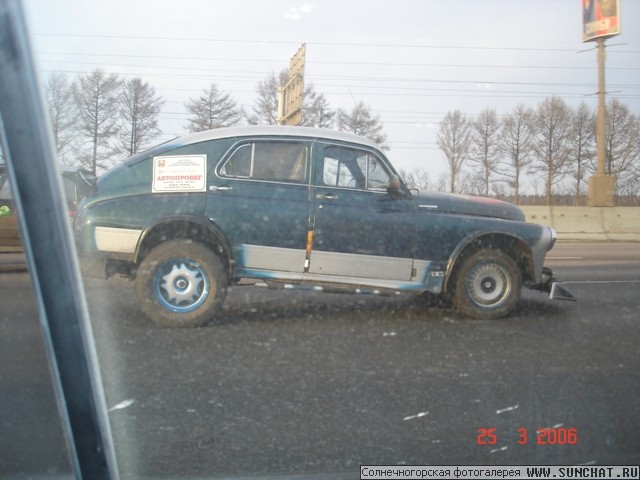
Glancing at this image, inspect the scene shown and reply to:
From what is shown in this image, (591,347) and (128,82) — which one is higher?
(128,82)

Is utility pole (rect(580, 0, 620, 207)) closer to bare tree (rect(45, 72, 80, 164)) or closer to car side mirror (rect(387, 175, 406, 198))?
car side mirror (rect(387, 175, 406, 198))

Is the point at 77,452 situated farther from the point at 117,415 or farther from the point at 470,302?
the point at 470,302

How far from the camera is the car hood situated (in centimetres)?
669

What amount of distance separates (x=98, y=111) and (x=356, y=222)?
8.59ft

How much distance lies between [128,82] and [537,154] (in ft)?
15.9

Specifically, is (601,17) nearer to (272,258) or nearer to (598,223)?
(272,258)

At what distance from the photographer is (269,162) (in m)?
6.45

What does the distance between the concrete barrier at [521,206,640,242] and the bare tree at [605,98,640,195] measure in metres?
4.69

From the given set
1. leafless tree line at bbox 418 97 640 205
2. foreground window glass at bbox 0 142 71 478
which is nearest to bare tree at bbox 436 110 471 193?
leafless tree line at bbox 418 97 640 205

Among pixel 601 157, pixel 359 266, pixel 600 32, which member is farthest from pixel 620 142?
pixel 359 266

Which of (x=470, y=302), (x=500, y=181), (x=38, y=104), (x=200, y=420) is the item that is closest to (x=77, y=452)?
(x=38, y=104)

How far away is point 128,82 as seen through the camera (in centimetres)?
547

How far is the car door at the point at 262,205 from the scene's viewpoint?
622cm
